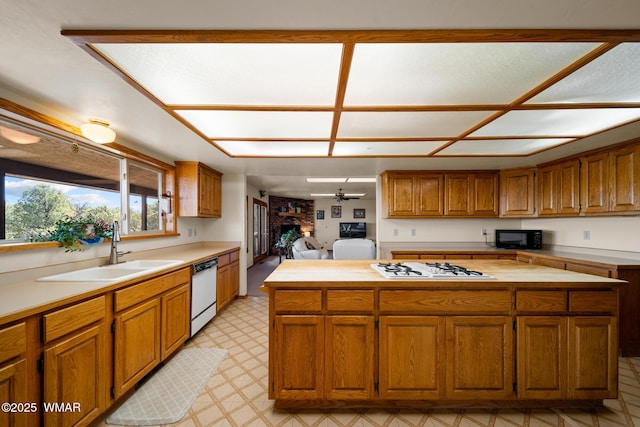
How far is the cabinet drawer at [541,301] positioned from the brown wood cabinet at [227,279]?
10.7 feet

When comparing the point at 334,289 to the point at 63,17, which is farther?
the point at 334,289

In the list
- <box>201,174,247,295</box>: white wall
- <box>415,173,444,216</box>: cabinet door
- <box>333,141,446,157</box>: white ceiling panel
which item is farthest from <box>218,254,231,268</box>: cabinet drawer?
<box>415,173,444,216</box>: cabinet door

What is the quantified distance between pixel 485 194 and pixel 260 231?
622 centimetres

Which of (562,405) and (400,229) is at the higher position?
(400,229)

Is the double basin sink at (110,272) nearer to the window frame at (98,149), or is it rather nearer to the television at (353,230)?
the window frame at (98,149)

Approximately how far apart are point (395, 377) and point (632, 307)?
2673mm

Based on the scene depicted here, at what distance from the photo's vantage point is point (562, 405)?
1.77 m

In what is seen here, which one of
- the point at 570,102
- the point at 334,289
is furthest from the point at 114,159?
the point at 570,102

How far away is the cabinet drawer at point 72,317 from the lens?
Answer: 4.25 ft

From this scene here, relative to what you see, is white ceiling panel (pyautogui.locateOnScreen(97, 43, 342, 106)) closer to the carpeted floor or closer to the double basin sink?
the double basin sink

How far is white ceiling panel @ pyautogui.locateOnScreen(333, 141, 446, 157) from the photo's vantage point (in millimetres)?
2551

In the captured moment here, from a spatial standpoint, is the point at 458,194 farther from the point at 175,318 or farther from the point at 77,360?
the point at 77,360

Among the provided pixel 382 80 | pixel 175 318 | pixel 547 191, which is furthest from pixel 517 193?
pixel 175 318

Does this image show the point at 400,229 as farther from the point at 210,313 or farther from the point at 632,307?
the point at 210,313
